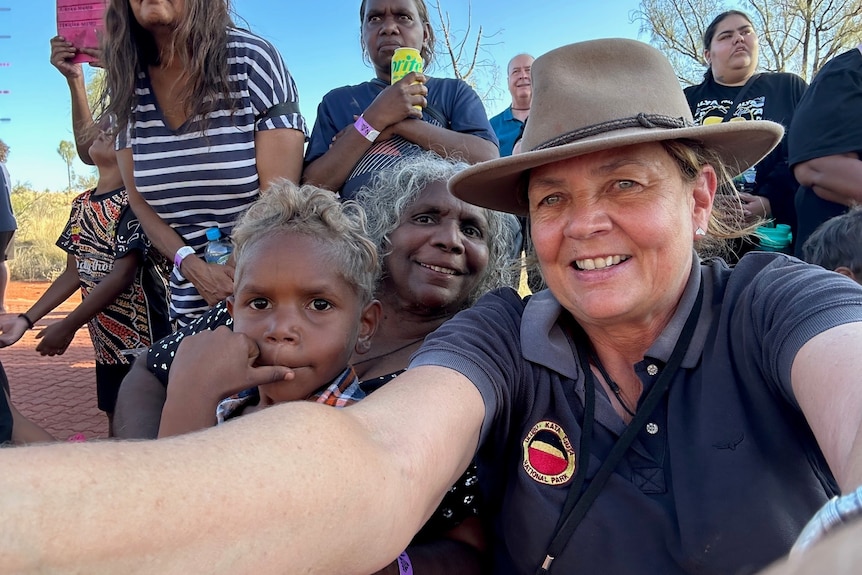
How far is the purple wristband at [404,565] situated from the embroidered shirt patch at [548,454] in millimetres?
448

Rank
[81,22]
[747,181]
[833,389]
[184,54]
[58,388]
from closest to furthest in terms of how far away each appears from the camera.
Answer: [833,389] < [184,54] < [81,22] < [747,181] < [58,388]

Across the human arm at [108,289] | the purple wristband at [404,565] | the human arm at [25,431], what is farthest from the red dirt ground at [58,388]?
the purple wristband at [404,565]

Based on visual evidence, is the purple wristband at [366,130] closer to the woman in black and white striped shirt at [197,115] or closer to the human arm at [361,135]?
the human arm at [361,135]

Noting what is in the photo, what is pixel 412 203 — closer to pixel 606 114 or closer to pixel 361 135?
pixel 361 135

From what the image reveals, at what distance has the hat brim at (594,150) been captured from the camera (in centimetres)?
158

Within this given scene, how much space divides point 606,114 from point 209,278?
6.33ft

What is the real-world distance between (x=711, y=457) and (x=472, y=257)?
1.45 meters

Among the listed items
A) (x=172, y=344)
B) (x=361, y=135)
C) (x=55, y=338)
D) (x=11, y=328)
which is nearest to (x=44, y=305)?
(x=11, y=328)

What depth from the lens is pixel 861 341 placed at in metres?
1.20

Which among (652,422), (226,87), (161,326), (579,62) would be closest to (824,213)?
(579,62)

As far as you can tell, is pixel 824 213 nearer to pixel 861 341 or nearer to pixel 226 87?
pixel 861 341

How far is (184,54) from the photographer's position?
9.30 ft

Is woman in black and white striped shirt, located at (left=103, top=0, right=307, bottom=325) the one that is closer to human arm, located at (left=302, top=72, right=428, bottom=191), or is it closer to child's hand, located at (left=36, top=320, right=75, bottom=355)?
human arm, located at (left=302, top=72, right=428, bottom=191)

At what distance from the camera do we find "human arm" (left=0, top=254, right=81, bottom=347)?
430cm
